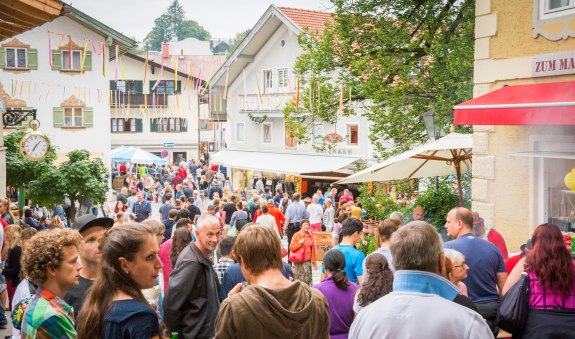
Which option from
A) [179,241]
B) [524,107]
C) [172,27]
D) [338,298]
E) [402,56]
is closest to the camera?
[338,298]

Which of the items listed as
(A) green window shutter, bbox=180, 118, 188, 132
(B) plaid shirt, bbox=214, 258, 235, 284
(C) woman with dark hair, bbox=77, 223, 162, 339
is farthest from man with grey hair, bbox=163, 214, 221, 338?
(A) green window shutter, bbox=180, 118, 188, 132

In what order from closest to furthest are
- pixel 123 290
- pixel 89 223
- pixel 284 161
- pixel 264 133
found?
pixel 123 290 < pixel 89 223 < pixel 284 161 < pixel 264 133

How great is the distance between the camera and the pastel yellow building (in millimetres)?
8680

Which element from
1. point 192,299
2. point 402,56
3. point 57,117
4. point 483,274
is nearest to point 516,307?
point 483,274

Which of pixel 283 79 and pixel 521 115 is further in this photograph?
pixel 283 79

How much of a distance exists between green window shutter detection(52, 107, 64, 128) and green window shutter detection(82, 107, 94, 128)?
1214mm

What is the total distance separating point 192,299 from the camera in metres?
5.35

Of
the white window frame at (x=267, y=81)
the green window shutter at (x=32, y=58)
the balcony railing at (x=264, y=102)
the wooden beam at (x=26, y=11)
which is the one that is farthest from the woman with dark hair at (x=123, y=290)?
the green window shutter at (x=32, y=58)

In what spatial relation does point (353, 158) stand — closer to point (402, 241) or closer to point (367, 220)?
point (367, 220)

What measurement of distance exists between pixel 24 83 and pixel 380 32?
2465 centimetres

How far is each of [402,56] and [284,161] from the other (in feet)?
61.4

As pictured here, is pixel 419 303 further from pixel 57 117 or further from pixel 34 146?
pixel 57 117

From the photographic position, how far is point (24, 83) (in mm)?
36375

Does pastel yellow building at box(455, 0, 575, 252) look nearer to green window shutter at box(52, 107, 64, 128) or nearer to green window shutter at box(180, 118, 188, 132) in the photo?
green window shutter at box(52, 107, 64, 128)
